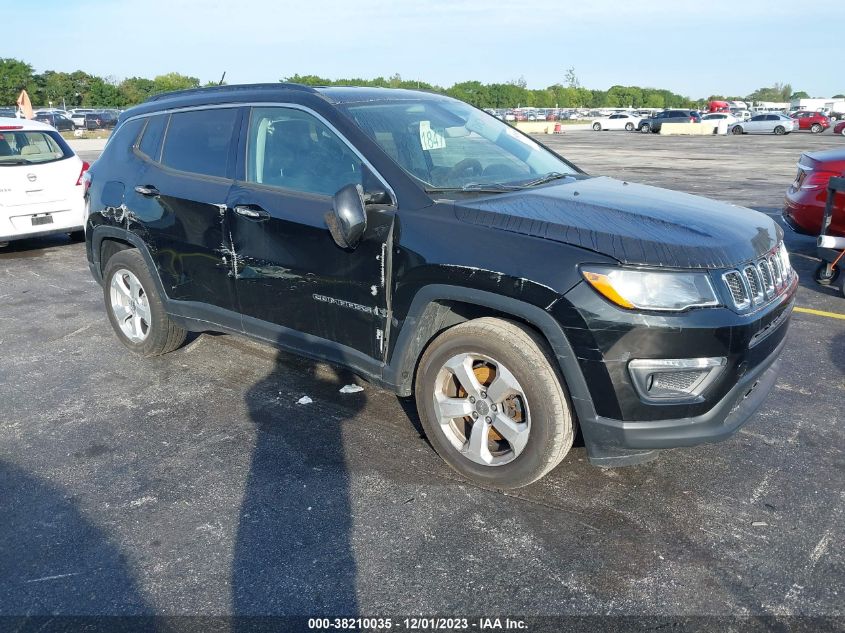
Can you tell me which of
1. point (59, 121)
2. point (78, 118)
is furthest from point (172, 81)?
point (59, 121)

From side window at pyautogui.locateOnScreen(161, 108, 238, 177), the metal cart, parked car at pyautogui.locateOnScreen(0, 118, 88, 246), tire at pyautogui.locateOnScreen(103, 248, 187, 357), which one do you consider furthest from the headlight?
parked car at pyautogui.locateOnScreen(0, 118, 88, 246)

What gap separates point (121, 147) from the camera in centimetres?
507

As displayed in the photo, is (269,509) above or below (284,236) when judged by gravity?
below

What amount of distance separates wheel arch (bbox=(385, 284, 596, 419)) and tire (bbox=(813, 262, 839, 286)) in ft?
16.8

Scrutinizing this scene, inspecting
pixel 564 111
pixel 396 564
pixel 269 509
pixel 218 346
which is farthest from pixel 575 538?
pixel 564 111

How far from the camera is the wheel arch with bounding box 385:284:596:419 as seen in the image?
2.93m

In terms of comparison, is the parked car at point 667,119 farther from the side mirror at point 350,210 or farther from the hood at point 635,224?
the side mirror at point 350,210

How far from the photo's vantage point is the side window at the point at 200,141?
14.0 feet

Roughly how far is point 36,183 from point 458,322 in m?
7.37

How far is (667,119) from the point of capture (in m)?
50.6

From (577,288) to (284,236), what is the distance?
1709mm

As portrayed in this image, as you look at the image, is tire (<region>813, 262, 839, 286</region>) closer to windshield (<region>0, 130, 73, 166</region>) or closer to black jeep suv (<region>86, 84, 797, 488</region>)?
black jeep suv (<region>86, 84, 797, 488</region>)

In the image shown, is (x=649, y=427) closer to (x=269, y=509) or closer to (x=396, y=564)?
(x=396, y=564)

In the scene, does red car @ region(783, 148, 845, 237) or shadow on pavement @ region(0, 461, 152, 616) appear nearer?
shadow on pavement @ region(0, 461, 152, 616)
